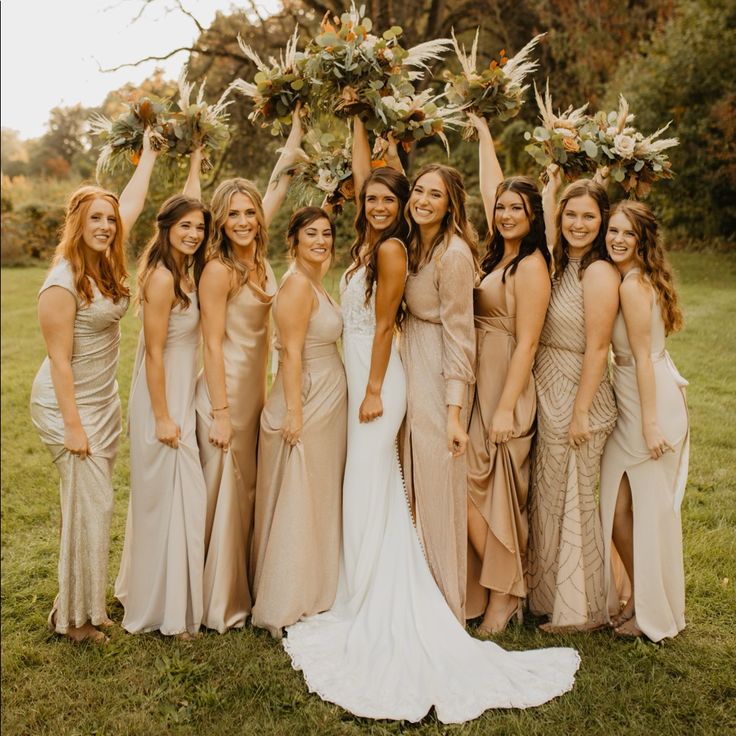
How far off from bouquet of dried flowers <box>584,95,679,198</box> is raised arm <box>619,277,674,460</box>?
90 centimetres

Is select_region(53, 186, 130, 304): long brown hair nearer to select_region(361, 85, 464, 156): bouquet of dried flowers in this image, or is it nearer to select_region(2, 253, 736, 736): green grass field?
select_region(361, 85, 464, 156): bouquet of dried flowers

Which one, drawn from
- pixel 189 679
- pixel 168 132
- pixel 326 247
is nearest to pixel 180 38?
pixel 168 132

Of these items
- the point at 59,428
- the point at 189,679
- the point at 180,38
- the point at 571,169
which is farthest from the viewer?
the point at 180,38

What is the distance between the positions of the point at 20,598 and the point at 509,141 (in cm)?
1763

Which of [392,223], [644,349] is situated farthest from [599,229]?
[392,223]

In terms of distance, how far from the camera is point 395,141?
5.00 metres

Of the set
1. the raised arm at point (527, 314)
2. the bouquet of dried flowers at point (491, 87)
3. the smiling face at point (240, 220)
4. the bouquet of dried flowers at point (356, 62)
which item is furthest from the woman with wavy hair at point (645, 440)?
the smiling face at point (240, 220)

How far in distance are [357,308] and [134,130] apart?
1.96m

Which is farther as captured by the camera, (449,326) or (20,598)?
(20,598)

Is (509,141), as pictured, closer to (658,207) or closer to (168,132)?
(658,207)

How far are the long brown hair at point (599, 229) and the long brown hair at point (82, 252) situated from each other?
260cm

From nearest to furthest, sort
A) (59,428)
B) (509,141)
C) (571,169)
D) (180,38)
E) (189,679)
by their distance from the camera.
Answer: (189,679) < (59,428) < (571,169) < (180,38) < (509,141)

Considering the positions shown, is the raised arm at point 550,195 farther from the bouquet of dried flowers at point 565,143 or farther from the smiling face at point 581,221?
the smiling face at point 581,221

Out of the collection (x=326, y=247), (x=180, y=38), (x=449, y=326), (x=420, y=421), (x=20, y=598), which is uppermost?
(x=180, y=38)
